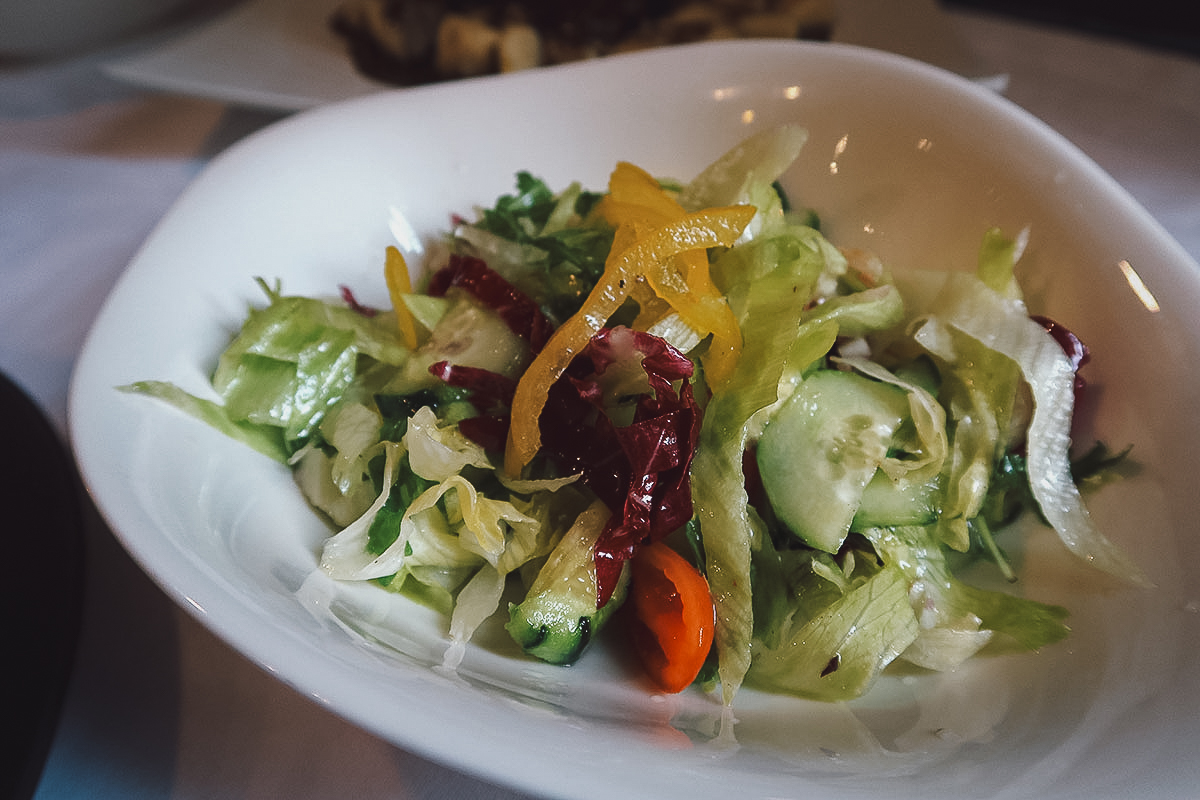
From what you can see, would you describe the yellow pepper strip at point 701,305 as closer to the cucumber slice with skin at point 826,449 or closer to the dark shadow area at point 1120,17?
the cucumber slice with skin at point 826,449

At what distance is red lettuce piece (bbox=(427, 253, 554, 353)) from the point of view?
1080 mm

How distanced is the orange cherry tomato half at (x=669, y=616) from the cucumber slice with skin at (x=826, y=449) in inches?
5.4

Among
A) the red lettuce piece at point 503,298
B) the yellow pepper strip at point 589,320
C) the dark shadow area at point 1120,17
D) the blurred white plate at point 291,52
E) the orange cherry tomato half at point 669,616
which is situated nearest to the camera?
the orange cherry tomato half at point 669,616

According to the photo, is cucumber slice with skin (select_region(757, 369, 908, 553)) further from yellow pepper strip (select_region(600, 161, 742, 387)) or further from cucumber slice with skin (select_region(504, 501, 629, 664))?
cucumber slice with skin (select_region(504, 501, 629, 664))

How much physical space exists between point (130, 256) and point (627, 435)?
1325 millimetres

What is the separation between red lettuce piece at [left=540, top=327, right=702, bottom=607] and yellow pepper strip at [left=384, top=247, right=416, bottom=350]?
25cm

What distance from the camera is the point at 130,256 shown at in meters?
1.72

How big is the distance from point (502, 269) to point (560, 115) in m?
0.43

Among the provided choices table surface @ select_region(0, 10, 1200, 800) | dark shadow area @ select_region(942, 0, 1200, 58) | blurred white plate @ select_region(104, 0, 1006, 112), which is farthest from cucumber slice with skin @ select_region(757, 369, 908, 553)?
dark shadow area @ select_region(942, 0, 1200, 58)

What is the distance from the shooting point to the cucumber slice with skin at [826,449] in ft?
2.99

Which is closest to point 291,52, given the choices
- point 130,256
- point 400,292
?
point 130,256

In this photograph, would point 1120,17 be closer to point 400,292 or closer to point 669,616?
point 400,292

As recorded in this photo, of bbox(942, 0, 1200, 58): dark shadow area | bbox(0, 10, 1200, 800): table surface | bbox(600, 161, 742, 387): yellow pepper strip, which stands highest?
bbox(942, 0, 1200, 58): dark shadow area

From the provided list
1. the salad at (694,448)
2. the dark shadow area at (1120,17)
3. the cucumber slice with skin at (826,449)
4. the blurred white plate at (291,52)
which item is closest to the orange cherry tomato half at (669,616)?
the salad at (694,448)
